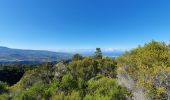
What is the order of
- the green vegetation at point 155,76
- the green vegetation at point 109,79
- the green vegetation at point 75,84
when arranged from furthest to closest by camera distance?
the green vegetation at point 75,84 → the green vegetation at point 109,79 → the green vegetation at point 155,76

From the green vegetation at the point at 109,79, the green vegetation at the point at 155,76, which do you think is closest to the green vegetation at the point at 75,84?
the green vegetation at the point at 109,79

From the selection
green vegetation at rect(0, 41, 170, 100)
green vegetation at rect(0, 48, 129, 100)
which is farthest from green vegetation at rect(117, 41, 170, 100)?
green vegetation at rect(0, 48, 129, 100)

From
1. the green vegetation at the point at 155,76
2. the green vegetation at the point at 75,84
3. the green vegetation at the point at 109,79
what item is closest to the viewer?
the green vegetation at the point at 155,76

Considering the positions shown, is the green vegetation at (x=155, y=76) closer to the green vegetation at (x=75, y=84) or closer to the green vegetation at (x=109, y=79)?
the green vegetation at (x=109, y=79)

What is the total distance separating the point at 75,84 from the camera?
213 feet

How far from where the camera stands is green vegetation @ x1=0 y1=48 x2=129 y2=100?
51.4 metres

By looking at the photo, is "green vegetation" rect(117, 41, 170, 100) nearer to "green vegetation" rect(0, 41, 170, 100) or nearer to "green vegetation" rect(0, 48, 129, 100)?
"green vegetation" rect(0, 41, 170, 100)

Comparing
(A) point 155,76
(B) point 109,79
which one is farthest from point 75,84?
(A) point 155,76

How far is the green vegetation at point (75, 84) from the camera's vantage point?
5139 centimetres

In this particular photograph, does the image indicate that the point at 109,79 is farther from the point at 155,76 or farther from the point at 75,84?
the point at 155,76

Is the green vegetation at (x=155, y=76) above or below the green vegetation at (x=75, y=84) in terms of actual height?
above

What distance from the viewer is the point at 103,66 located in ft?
320

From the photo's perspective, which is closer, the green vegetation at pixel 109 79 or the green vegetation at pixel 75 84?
the green vegetation at pixel 109 79

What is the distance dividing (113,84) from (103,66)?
40816 millimetres
